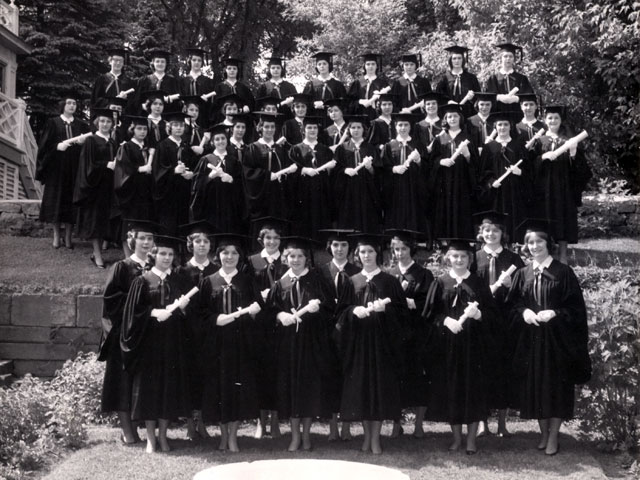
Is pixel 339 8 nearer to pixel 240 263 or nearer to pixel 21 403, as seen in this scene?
pixel 240 263

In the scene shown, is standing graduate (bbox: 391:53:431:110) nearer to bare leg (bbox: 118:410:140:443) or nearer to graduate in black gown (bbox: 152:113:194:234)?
graduate in black gown (bbox: 152:113:194:234)

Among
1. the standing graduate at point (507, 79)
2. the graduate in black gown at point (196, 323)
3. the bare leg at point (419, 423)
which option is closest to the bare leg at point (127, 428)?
the graduate in black gown at point (196, 323)

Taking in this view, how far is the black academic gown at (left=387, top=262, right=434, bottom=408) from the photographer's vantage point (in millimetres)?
7641

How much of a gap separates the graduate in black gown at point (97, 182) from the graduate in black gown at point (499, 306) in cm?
564

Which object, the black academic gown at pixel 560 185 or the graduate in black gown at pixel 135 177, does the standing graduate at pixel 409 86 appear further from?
the graduate in black gown at pixel 135 177

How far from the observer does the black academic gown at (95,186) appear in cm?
1142

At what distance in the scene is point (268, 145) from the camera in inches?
434

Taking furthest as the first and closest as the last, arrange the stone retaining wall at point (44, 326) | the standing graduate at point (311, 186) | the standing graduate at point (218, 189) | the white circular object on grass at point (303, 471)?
1. the standing graduate at point (311, 186)
2. the standing graduate at point (218, 189)
3. the stone retaining wall at point (44, 326)
4. the white circular object on grass at point (303, 471)

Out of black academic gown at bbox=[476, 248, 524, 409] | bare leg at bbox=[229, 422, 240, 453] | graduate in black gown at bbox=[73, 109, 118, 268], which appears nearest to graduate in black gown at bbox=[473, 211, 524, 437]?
black academic gown at bbox=[476, 248, 524, 409]

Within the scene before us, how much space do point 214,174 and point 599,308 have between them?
5.16 metres

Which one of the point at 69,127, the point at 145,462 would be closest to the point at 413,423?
the point at 145,462

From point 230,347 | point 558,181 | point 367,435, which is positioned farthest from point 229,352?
point 558,181

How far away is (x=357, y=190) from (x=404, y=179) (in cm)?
65

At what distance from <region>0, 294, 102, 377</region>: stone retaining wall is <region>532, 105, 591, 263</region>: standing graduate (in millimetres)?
5834
